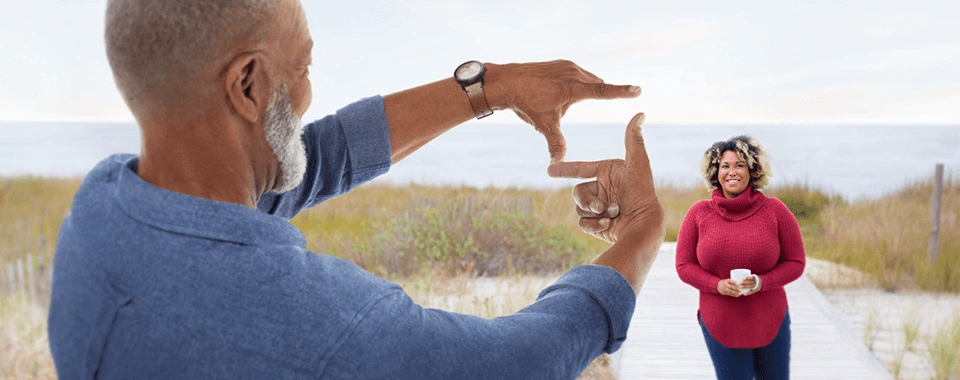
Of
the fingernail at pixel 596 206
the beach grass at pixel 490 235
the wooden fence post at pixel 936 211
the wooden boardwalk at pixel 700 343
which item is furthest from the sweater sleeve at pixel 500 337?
the wooden fence post at pixel 936 211

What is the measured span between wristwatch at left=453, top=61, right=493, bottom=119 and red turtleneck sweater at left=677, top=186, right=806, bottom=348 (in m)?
0.70

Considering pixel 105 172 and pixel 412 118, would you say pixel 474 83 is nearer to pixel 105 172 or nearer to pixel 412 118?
pixel 412 118

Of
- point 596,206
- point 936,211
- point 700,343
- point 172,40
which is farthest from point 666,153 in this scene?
point 172,40

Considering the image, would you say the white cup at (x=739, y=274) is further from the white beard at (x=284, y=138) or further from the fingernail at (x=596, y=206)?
the white beard at (x=284, y=138)

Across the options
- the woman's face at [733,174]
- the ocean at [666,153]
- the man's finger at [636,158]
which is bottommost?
the ocean at [666,153]

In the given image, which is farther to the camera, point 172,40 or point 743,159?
point 743,159

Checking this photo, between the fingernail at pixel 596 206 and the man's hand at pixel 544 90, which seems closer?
the fingernail at pixel 596 206

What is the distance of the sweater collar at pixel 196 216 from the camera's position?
1.59ft

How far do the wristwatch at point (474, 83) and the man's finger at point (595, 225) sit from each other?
0.21 metres

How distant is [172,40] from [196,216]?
0.14 metres

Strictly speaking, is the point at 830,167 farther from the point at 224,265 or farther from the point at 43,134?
the point at 43,134

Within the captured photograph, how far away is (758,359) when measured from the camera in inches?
56.9

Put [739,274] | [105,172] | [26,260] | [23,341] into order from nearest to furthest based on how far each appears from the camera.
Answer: [105,172] < [739,274] < [23,341] < [26,260]

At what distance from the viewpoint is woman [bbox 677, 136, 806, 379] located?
54.4 inches
